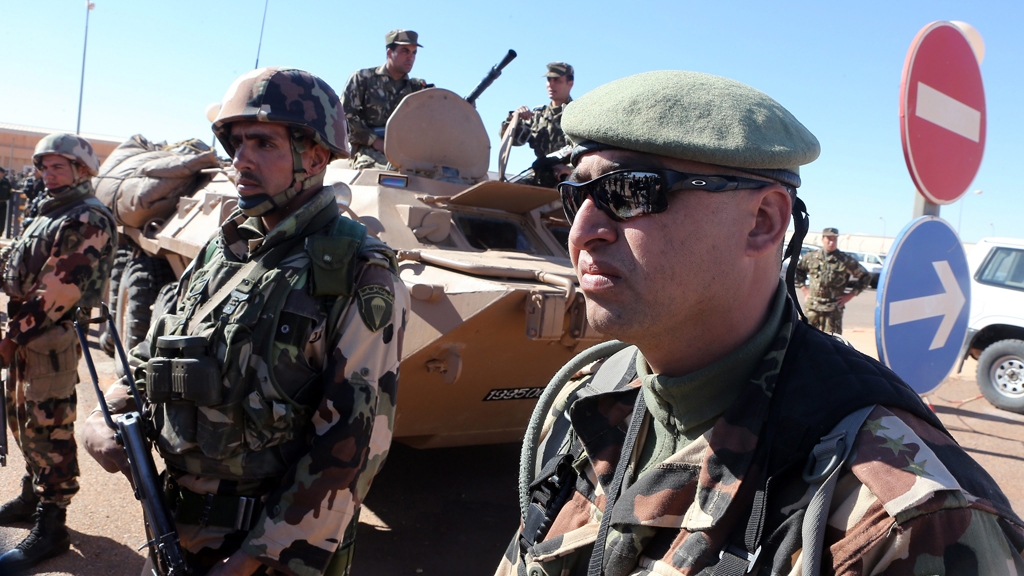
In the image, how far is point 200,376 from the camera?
1864 mm

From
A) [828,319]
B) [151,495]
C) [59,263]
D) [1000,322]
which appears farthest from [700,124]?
[1000,322]

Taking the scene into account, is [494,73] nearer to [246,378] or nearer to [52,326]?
[52,326]

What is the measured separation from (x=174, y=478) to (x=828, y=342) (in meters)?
1.79

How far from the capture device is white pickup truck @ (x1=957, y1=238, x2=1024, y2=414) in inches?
325

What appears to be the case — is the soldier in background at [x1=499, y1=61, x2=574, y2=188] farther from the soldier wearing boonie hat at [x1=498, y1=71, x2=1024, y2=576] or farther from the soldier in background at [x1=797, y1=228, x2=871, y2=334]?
the soldier wearing boonie hat at [x1=498, y1=71, x2=1024, y2=576]

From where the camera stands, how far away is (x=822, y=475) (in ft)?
2.89

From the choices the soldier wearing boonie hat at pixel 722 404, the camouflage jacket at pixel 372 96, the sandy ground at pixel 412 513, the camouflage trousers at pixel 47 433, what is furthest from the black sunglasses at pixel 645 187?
the camouflage jacket at pixel 372 96

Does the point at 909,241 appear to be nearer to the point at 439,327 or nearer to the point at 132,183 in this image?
the point at 439,327

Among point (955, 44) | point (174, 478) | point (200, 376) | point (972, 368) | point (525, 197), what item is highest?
point (955, 44)

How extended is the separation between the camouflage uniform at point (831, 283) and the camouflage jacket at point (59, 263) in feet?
25.5

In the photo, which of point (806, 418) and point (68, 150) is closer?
point (806, 418)

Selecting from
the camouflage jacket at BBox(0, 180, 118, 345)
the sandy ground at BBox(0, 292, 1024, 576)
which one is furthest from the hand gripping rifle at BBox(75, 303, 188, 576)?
the camouflage jacket at BBox(0, 180, 118, 345)

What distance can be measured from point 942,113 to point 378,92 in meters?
4.99

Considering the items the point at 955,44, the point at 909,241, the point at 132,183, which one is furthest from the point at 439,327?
the point at 132,183
